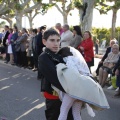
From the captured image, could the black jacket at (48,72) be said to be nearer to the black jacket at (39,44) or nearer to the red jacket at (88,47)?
the red jacket at (88,47)

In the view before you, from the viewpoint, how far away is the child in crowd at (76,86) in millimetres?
3305

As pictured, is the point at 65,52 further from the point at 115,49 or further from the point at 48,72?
the point at 115,49

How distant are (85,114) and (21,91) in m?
2.68

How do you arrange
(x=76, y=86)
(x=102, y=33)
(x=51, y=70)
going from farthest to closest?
1. (x=102, y=33)
2. (x=51, y=70)
3. (x=76, y=86)

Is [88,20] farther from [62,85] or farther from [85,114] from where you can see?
[62,85]

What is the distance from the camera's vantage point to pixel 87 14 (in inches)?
491

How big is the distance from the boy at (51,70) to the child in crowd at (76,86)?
9 cm

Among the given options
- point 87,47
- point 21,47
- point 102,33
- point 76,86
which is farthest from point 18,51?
point 102,33

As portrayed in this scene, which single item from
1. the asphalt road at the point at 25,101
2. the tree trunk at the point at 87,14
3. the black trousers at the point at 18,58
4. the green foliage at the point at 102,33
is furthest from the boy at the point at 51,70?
the green foliage at the point at 102,33

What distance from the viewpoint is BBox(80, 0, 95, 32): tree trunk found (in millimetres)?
12344

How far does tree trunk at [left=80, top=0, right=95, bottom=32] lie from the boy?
895 centimetres

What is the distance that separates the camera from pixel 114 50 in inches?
345

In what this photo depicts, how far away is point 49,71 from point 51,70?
3 centimetres

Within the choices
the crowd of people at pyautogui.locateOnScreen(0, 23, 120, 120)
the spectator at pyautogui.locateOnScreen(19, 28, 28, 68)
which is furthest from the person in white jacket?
the spectator at pyautogui.locateOnScreen(19, 28, 28, 68)
